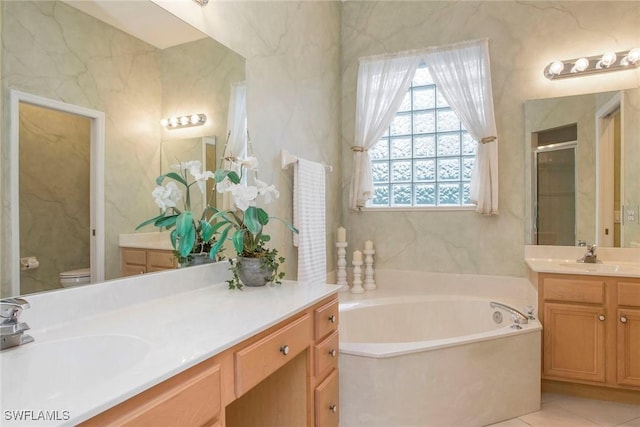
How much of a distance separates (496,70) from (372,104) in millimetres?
992

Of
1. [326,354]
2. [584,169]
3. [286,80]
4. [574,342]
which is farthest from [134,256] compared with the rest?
[584,169]

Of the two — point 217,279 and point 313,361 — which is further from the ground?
point 217,279

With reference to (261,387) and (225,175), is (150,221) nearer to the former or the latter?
(225,175)

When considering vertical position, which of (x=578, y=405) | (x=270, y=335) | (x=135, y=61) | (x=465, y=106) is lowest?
(x=578, y=405)

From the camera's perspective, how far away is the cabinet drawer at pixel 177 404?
0.72m

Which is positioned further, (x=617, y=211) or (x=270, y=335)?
(x=617, y=211)

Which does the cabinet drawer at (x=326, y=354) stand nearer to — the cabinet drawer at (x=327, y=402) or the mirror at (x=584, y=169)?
the cabinet drawer at (x=327, y=402)

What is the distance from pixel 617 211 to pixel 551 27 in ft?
4.69

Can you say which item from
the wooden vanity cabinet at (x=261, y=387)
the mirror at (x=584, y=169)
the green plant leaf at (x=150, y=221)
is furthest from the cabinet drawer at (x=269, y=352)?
the mirror at (x=584, y=169)

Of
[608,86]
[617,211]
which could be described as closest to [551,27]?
[608,86]

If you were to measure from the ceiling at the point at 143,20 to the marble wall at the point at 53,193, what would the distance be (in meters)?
0.39

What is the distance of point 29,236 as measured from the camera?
3.50 ft

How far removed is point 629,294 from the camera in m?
2.19

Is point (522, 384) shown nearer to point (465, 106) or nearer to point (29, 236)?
point (465, 106)
